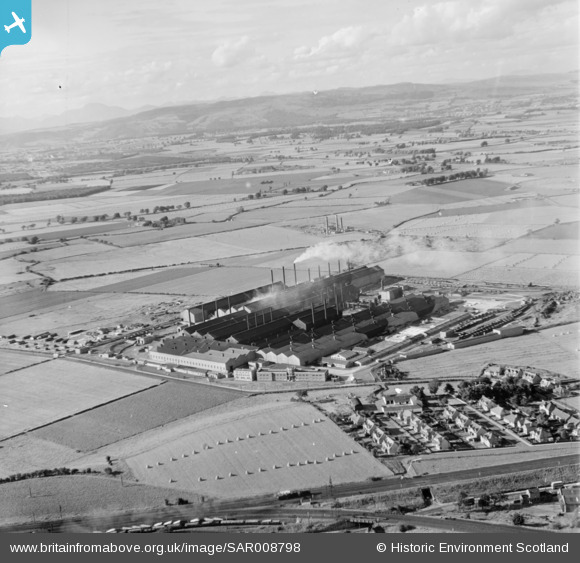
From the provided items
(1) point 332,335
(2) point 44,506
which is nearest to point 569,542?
(2) point 44,506

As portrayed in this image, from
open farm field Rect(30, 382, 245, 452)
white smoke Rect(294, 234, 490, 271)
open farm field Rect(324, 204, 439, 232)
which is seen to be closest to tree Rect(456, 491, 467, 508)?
open farm field Rect(30, 382, 245, 452)

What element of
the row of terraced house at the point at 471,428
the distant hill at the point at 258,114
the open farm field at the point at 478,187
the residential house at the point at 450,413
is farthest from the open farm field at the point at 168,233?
the row of terraced house at the point at 471,428

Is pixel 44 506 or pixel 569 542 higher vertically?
pixel 569 542

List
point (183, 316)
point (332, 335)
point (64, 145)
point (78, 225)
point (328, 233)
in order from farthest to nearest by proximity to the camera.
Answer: point (64, 145)
point (78, 225)
point (328, 233)
point (183, 316)
point (332, 335)

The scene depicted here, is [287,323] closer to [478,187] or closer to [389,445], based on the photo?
[389,445]

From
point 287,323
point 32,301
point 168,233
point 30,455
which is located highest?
point 168,233

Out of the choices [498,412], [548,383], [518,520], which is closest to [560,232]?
[548,383]

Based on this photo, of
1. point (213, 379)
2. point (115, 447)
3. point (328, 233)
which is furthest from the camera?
point (328, 233)

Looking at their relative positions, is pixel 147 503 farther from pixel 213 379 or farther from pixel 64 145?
pixel 64 145
